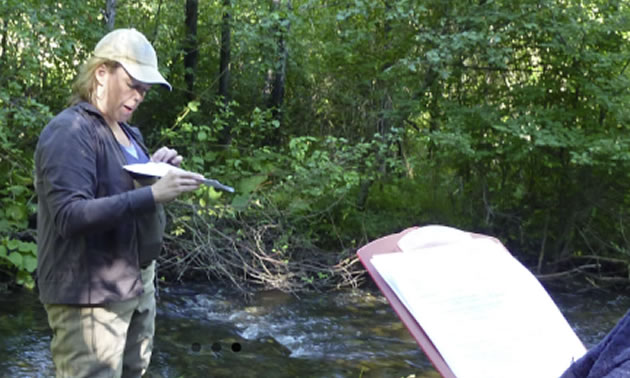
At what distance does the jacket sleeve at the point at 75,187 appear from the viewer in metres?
1.92

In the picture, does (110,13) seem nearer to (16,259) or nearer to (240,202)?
(240,202)

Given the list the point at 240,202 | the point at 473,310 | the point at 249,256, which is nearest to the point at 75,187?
the point at 473,310

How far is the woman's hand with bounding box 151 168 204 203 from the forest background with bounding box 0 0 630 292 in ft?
13.4

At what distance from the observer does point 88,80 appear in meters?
2.17

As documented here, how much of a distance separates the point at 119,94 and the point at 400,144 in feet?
21.0

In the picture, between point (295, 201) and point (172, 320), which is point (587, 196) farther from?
point (172, 320)

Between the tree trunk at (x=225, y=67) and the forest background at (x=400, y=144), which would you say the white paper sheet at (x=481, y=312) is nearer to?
the forest background at (x=400, y=144)

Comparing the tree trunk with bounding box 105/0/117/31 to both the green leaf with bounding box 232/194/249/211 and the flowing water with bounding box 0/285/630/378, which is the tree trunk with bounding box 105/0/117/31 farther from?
the flowing water with bounding box 0/285/630/378

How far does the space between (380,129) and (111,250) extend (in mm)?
7311

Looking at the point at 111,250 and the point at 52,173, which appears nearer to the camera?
the point at 52,173

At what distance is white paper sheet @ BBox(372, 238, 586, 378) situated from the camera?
160 centimetres

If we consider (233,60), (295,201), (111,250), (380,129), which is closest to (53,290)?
(111,250)

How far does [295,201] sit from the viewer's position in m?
7.37

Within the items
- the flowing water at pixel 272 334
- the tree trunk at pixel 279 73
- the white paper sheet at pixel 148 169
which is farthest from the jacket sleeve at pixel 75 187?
the tree trunk at pixel 279 73
